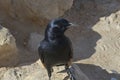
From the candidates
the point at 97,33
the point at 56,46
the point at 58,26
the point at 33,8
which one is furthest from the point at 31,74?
the point at 97,33

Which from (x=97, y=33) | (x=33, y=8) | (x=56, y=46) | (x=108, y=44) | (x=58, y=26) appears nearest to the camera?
(x=58, y=26)

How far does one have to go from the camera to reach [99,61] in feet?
21.6

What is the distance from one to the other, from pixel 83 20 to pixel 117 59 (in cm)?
143

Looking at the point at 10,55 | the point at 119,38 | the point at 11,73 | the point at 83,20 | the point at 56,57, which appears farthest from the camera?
the point at 83,20

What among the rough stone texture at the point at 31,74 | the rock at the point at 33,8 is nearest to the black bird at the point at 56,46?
the rough stone texture at the point at 31,74

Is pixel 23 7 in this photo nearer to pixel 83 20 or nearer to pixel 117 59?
pixel 83 20

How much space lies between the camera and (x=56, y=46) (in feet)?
16.1

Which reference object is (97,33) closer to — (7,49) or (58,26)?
(7,49)

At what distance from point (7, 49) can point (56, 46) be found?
123 centimetres

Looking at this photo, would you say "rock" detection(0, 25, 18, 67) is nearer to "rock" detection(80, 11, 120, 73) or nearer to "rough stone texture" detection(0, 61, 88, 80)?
"rough stone texture" detection(0, 61, 88, 80)

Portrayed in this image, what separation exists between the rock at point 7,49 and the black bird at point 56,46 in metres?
0.81

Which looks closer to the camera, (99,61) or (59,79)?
(59,79)

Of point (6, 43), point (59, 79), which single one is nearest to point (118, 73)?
point (59, 79)

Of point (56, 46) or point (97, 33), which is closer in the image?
point (56, 46)
